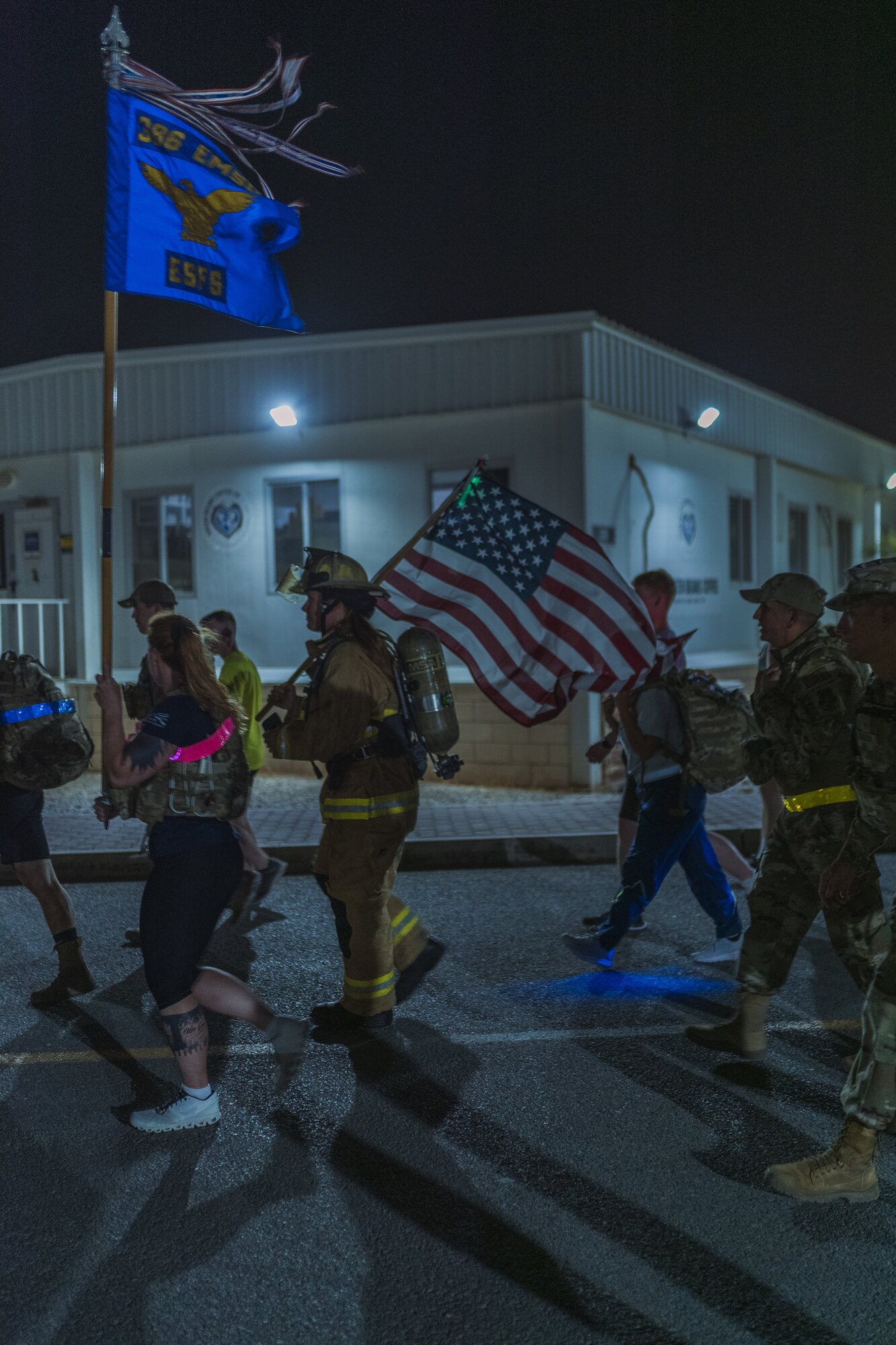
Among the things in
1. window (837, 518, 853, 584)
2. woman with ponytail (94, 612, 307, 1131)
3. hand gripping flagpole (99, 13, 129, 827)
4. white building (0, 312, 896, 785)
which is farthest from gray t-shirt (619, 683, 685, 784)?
window (837, 518, 853, 584)

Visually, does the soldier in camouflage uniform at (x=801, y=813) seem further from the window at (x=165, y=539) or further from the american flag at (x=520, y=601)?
the window at (x=165, y=539)

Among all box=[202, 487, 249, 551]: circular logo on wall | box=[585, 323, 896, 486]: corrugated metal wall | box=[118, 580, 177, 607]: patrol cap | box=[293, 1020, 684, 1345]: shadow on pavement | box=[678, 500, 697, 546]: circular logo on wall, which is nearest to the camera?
box=[293, 1020, 684, 1345]: shadow on pavement

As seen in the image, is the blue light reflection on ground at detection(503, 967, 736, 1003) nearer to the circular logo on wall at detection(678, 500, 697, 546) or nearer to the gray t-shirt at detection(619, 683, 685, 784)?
the gray t-shirt at detection(619, 683, 685, 784)

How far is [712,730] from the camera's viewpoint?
18.6 feet

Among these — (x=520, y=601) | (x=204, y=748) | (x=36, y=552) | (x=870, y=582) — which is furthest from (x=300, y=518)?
(x=870, y=582)

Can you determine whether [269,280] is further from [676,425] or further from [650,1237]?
[676,425]

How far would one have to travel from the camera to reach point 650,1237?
328 centimetres

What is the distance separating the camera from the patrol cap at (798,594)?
4.60 metres

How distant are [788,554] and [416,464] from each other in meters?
8.59

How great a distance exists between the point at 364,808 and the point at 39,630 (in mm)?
10363

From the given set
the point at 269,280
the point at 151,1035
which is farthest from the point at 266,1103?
the point at 269,280

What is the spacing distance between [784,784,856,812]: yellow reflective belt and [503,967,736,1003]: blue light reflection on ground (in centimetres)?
143

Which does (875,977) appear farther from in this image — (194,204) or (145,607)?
(194,204)

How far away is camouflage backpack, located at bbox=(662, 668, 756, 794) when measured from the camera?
5.59 metres
